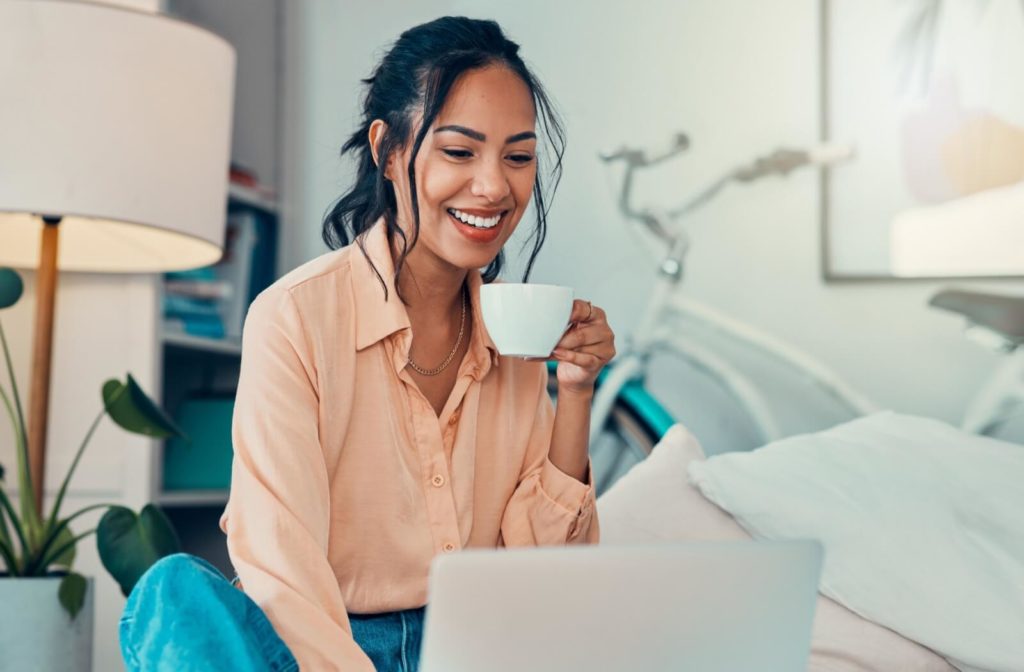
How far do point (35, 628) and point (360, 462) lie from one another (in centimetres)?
74

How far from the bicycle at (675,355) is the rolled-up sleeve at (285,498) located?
1133 millimetres

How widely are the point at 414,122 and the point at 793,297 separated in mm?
1114

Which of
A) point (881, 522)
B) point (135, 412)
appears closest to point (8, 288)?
point (135, 412)

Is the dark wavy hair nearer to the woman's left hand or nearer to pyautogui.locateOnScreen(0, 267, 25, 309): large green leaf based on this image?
the woman's left hand

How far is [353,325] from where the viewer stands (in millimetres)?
1184

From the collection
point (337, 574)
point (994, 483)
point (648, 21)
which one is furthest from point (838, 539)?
point (648, 21)

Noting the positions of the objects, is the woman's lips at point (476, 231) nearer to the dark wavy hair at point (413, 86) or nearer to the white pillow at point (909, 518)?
the dark wavy hair at point (413, 86)

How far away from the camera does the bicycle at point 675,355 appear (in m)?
2.09

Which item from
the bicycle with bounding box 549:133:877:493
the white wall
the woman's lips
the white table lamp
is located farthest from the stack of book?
the woman's lips

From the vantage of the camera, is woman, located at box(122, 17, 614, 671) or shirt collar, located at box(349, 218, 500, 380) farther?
shirt collar, located at box(349, 218, 500, 380)

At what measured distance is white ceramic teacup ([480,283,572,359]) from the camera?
3.16ft

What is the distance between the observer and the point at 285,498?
1011mm

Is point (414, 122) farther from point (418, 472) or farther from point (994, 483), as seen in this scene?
point (994, 483)

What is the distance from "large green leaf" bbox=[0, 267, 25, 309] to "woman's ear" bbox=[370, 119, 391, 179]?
746mm
